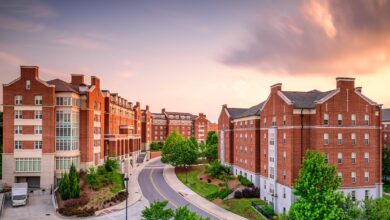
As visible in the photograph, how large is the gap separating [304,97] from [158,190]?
2939cm

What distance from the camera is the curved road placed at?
4382 cm

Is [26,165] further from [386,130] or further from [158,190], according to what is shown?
[386,130]

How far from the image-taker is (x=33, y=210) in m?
37.3

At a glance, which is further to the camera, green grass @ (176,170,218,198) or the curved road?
green grass @ (176,170,218,198)

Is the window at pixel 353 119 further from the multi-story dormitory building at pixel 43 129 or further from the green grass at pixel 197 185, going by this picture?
the multi-story dormitory building at pixel 43 129

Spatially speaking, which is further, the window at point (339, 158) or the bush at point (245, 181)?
the bush at point (245, 181)

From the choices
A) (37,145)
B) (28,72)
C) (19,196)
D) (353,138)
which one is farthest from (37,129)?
(353,138)

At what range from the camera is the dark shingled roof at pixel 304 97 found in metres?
40.0

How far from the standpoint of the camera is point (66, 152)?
152 feet

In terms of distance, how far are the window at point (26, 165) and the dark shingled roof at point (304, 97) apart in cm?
3862

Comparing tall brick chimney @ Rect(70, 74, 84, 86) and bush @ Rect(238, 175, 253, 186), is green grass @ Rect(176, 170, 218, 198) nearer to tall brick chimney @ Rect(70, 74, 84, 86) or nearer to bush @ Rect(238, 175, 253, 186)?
bush @ Rect(238, 175, 253, 186)

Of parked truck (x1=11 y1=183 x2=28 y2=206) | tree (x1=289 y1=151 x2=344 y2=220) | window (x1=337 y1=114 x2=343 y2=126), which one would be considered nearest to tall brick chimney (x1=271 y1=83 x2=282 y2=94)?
window (x1=337 y1=114 x2=343 y2=126)

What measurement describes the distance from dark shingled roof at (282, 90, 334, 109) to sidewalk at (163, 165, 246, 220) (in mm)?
17131

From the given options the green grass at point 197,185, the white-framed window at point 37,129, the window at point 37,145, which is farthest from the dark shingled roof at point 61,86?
the green grass at point 197,185
